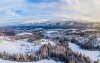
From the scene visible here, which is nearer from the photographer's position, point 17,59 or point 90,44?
point 17,59

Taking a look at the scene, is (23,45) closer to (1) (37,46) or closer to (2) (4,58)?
(1) (37,46)

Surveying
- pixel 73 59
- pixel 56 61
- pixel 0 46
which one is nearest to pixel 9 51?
pixel 0 46

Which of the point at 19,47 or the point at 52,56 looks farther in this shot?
the point at 19,47

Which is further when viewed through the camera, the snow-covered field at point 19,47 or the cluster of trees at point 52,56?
the snow-covered field at point 19,47

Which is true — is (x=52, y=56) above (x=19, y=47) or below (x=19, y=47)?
below

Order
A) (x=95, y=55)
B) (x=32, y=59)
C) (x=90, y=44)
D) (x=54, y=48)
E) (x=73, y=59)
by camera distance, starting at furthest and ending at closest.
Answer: (x=90, y=44), (x=54, y=48), (x=95, y=55), (x=32, y=59), (x=73, y=59)

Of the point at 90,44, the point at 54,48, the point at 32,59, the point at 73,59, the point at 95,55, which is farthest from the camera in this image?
the point at 90,44

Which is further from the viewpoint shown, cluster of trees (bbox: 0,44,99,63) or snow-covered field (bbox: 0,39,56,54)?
snow-covered field (bbox: 0,39,56,54)

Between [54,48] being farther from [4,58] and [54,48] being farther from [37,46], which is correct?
[4,58]

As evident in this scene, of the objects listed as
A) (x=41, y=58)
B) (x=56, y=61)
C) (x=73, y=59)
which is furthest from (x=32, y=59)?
(x=73, y=59)
